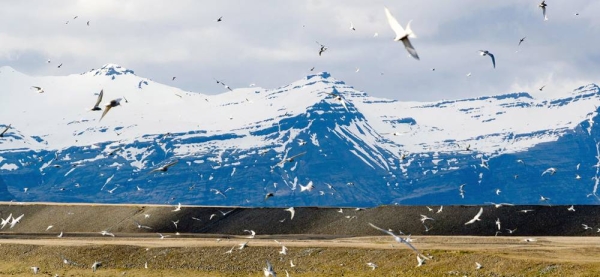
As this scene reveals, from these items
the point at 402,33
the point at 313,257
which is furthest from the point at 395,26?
the point at 313,257

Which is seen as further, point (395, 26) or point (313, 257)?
point (313, 257)

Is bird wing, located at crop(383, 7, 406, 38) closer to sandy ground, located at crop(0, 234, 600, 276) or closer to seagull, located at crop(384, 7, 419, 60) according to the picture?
seagull, located at crop(384, 7, 419, 60)

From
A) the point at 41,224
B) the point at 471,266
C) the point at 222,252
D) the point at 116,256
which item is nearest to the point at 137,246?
the point at 116,256

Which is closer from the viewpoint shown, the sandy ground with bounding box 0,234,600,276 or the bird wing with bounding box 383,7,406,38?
the bird wing with bounding box 383,7,406,38

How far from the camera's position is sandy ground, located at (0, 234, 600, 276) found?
73.8 meters

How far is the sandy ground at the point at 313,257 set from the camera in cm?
7381

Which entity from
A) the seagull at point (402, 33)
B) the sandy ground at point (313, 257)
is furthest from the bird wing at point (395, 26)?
the sandy ground at point (313, 257)

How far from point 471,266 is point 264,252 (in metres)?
21.3

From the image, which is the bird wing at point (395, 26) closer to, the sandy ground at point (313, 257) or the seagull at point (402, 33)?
the seagull at point (402, 33)

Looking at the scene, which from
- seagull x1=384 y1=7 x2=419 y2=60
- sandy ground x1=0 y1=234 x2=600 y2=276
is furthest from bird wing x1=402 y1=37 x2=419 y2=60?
sandy ground x1=0 y1=234 x2=600 y2=276

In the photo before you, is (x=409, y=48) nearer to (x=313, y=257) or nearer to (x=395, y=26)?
(x=395, y=26)

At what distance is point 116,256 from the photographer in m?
93.4

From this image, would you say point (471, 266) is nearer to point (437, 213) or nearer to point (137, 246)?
point (137, 246)

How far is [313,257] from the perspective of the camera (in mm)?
84938
